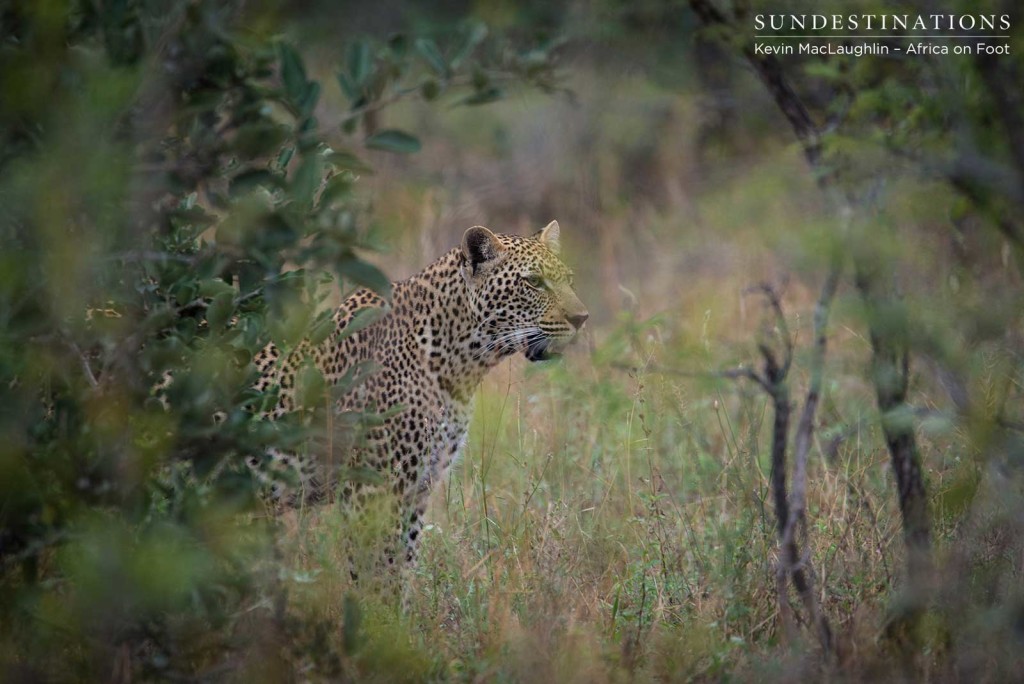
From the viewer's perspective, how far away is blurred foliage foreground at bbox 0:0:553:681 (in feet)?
10.6

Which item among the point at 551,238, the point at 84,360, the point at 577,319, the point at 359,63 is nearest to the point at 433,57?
the point at 359,63

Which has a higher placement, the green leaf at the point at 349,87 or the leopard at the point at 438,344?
the green leaf at the point at 349,87

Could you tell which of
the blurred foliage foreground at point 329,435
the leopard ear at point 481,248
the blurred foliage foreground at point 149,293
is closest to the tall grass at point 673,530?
the blurred foliage foreground at point 329,435

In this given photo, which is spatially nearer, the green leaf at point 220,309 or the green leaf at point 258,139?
the green leaf at point 258,139

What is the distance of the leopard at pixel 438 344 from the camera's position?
6.17 metres

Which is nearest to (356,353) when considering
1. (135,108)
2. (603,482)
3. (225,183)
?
(603,482)

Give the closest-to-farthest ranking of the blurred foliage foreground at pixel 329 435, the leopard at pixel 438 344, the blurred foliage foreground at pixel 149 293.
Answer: the blurred foliage foreground at pixel 149 293 < the blurred foliage foreground at pixel 329 435 < the leopard at pixel 438 344

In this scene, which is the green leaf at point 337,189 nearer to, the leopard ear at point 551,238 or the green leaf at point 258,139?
the green leaf at point 258,139

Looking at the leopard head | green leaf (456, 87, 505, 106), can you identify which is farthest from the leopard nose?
green leaf (456, 87, 505, 106)

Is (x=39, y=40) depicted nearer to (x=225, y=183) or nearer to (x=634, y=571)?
(x=225, y=183)

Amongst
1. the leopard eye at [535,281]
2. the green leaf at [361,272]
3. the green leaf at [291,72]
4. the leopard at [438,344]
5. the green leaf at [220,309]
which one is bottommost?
the leopard at [438,344]

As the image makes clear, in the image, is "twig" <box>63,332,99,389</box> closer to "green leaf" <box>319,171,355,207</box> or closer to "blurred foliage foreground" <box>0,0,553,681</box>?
"blurred foliage foreground" <box>0,0,553,681</box>

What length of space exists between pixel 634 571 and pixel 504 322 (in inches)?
62.2

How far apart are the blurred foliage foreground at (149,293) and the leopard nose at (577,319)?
2.66 meters
